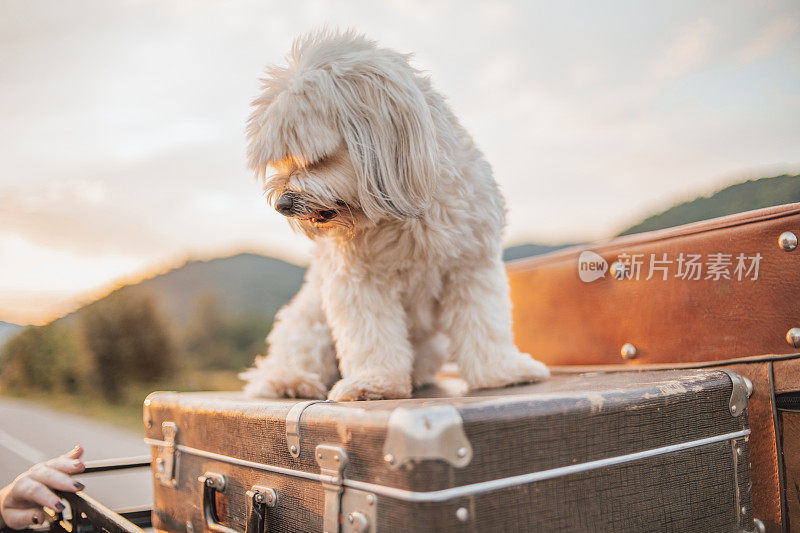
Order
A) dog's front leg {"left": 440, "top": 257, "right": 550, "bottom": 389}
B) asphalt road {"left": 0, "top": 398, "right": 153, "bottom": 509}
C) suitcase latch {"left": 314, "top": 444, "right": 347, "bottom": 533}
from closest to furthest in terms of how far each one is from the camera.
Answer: suitcase latch {"left": 314, "top": 444, "right": 347, "bottom": 533}, dog's front leg {"left": 440, "top": 257, "right": 550, "bottom": 389}, asphalt road {"left": 0, "top": 398, "right": 153, "bottom": 509}

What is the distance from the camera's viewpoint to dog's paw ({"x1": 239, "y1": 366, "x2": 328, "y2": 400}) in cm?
139

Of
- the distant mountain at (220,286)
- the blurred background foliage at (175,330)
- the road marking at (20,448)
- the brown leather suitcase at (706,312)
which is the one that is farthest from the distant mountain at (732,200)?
the distant mountain at (220,286)

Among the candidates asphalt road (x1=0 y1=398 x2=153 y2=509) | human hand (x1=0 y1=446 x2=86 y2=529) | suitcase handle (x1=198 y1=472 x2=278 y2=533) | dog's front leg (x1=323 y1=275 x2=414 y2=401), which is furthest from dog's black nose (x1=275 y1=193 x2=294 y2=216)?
asphalt road (x1=0 y1=398 x2=153 y2=509)

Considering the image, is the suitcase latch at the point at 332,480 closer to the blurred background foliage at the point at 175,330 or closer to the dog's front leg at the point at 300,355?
the dog's front leg at the point at 300,355

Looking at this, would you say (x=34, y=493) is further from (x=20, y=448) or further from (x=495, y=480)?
(x=20, y=448)

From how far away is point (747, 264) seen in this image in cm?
122

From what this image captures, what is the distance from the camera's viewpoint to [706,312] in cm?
129

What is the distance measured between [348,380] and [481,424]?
0.57 metres

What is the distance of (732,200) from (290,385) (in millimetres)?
3137

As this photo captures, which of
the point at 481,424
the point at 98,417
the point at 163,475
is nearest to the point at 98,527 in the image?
the point at 163,475

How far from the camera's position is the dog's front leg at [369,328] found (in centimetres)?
132

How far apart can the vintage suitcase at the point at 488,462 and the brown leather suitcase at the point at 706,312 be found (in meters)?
0.16

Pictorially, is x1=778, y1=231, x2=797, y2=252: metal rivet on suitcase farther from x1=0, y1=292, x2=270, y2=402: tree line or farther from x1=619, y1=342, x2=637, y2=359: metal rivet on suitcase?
x1=0, y1=292, x2=270, y2=402: tree line

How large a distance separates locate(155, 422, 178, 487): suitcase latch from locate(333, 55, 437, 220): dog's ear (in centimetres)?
72
